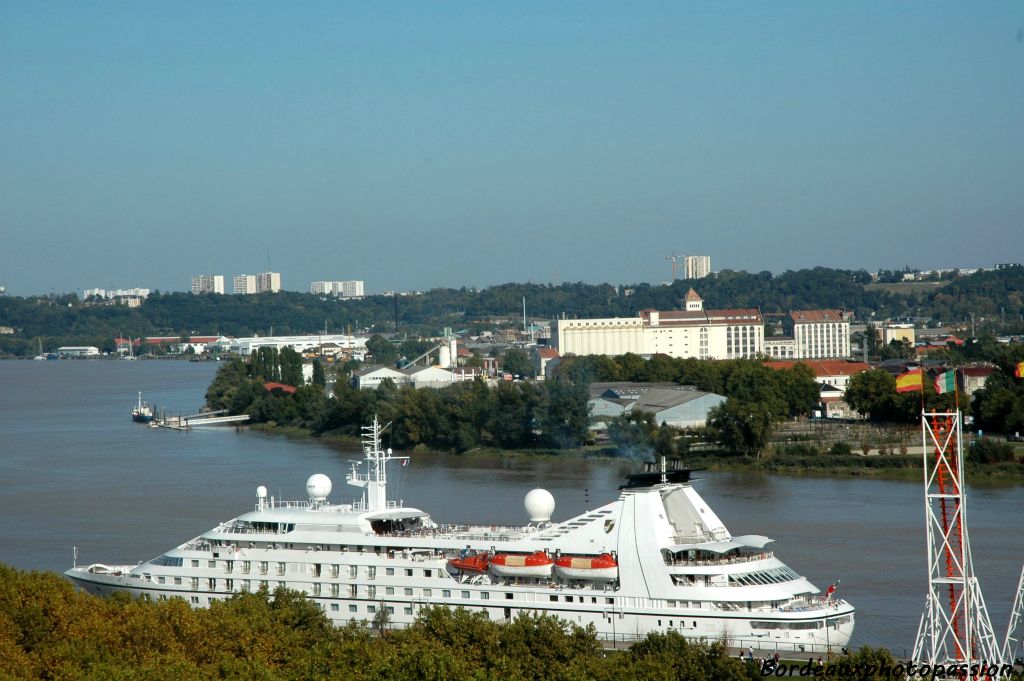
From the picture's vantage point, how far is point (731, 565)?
45.4 ft

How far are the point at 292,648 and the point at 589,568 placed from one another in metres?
3.21

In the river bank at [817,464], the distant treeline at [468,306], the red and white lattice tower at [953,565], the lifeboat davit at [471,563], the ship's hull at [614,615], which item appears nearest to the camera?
the red and white lattice tower at [953,565]

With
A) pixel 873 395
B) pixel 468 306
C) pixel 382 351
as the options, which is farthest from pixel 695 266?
pixel 873 395

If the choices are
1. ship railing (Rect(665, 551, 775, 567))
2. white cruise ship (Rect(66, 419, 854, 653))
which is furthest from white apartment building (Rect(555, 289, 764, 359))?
ship railing (Rect(665, 551, 775, 567))

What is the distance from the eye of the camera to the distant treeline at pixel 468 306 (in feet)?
366

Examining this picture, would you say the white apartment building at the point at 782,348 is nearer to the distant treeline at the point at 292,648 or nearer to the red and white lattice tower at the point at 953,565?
the distant treeline at the point at 292,648

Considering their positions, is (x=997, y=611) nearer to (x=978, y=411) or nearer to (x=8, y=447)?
(x=978, y=411)

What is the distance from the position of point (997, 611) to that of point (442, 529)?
6236 millimetres

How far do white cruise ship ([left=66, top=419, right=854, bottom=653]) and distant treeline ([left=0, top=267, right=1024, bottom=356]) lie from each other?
83.7m

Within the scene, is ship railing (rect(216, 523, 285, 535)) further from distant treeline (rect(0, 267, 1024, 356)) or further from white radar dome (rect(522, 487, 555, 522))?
distant treeline (rect(0, 267, 1024, 356))

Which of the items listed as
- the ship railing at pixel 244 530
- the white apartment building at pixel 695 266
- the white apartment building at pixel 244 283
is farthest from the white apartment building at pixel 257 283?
the ship railing at pixel 244 530

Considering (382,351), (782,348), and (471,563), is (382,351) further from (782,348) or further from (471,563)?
(471,563)

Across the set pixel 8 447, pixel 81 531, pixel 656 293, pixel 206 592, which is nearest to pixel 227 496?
pixel 81 531

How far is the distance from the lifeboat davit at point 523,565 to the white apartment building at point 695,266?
4894 inches
